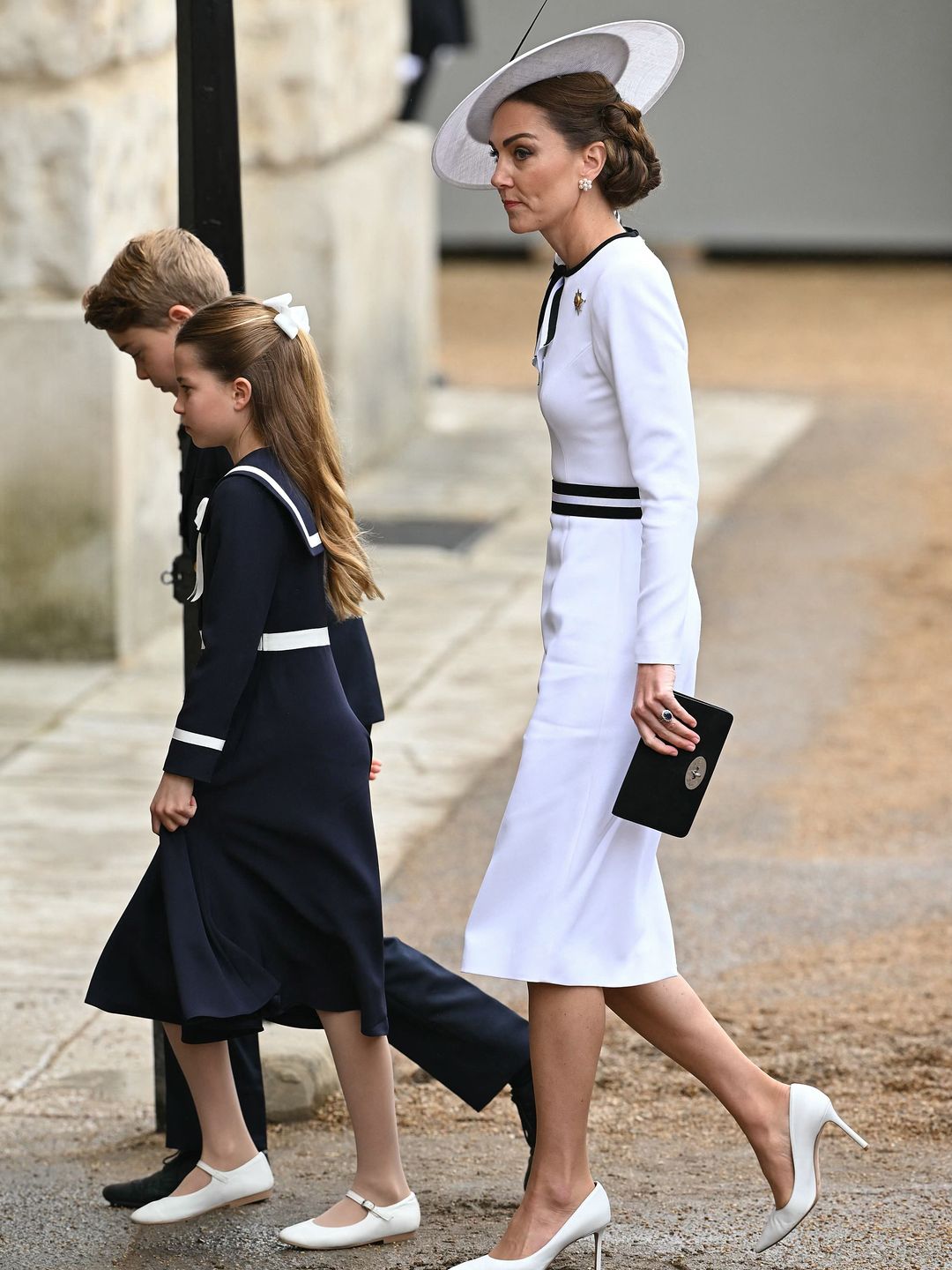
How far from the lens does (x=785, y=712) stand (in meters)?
6.87

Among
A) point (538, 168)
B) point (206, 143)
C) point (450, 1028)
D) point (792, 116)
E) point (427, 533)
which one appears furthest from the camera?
point (792, 116)

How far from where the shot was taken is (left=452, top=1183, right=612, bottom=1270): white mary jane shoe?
3.03 meters

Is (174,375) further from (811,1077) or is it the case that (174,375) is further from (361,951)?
(811,1077)

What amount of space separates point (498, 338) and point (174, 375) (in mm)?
11994

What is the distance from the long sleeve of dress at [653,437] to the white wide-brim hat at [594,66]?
0.33 m

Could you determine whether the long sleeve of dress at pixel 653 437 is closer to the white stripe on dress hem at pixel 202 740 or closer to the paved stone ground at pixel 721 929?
the white stripe on dress hem at pixel 202 740

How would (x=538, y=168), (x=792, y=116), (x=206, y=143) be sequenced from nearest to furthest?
(x=538, y=168), (x=206, y=143), (x=792, y=116)

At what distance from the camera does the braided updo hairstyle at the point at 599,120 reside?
10.0 ft

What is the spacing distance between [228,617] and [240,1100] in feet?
2.87

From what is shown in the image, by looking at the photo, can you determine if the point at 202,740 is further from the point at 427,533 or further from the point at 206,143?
the point at 427,533

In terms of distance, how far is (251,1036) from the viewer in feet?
11.3

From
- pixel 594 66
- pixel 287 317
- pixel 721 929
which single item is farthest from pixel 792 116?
pixel 287 317

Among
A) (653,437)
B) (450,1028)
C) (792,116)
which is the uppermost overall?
(792,116)

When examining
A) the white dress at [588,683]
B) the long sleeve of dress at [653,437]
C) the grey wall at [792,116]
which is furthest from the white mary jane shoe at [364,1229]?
the grey wall at [792,116]
